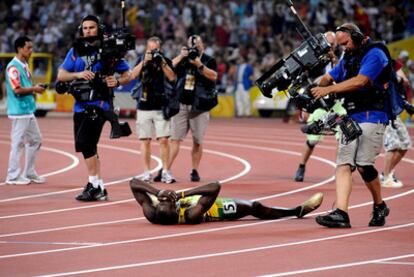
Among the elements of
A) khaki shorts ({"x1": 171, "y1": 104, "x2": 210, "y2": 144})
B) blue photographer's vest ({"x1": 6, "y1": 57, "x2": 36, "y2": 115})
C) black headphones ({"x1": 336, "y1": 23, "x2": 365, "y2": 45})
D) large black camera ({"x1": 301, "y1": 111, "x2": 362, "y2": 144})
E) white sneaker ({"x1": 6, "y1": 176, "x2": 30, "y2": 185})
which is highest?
black headphones ({"x1": 336, "y1": 23, "x2": 365, "y2": 45})

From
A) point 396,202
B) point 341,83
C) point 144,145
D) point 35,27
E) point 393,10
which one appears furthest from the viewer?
point 35,27

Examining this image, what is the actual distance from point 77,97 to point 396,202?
3.96 metres

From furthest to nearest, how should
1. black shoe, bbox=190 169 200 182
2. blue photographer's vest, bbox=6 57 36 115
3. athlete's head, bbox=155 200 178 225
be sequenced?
black shoe, bbox=190 169 200 182 → blue photographer's vest, bbox=6 57 36 115 → athlete's head, bbox=155 200 178 225

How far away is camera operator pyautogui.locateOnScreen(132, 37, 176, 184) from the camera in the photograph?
16.1 metres

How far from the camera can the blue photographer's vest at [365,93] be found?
435 inches

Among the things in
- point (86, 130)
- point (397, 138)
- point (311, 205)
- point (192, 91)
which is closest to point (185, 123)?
point (192, 91)

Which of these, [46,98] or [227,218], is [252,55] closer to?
[46,98]

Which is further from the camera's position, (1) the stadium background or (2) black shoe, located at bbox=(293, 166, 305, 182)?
(1) the stadium background

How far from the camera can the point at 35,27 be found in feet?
132

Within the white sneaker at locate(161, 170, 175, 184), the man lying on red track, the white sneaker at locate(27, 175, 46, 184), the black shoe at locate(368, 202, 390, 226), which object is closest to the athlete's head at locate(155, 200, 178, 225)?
the man lying on red track

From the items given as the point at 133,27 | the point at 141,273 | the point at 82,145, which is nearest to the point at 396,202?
the point at 82,145

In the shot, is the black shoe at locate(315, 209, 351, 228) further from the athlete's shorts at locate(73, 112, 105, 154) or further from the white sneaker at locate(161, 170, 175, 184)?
the white sneaker at locate(161, 170, 175, 184)

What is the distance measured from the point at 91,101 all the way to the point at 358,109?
12.2ft

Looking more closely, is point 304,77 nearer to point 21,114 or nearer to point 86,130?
point 86,130
